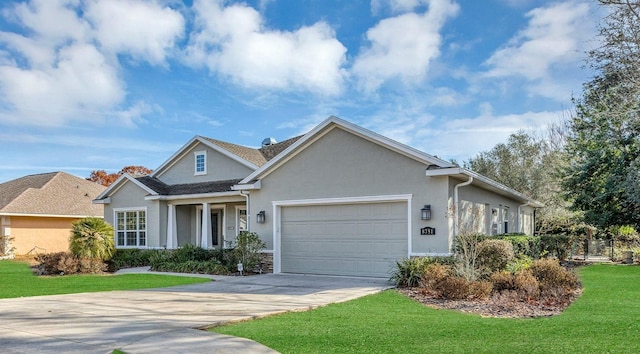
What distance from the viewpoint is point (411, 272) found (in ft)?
40.1

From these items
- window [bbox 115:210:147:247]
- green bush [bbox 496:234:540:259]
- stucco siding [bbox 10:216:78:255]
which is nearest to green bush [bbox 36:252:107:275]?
window [bbox 115:210:147:247]

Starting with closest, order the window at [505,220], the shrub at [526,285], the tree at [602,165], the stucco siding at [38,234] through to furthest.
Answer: the shrub at [526,285] → the tree at [602,165] → the window at [505,220] → the stucco siding at [38,234]

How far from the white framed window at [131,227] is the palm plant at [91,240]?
2738 mm

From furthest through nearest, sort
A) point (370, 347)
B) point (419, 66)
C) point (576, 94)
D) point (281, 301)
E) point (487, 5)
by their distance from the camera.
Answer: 1. point (576, 94)
2. point (419, 66)
3. point (487, 5)
4. point (281, 301)
5. point (370, 347)

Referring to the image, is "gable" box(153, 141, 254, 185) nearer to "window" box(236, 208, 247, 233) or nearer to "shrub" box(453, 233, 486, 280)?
"window" box(236, 208, 247, 233)

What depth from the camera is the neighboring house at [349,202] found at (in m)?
13.7

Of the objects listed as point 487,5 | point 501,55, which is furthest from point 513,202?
point 487,5

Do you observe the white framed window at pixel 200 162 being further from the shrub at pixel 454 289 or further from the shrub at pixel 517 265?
the shrub at pixel 454 289

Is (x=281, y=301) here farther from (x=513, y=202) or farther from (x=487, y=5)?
(x=513, y=202)

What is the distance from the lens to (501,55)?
53.9 ft

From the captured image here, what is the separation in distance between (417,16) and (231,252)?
32.6 ft

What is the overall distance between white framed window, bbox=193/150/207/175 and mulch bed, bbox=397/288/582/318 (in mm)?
14133

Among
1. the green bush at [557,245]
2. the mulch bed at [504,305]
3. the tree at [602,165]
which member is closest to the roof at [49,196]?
the mulch bed at [504,305]

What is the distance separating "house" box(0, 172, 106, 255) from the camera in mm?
26812
